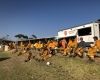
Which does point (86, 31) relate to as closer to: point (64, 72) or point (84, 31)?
point (84, 31)

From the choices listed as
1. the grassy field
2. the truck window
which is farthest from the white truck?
the grassy field

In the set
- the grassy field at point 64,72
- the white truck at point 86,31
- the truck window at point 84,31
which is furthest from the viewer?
the truck window at point 84,31

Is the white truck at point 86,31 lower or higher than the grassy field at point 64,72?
→ higher

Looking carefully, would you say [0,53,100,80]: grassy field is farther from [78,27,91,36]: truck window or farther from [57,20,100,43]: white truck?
[78,27,91,36]: truck window

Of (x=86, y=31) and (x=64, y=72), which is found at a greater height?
(x=86, y=31)

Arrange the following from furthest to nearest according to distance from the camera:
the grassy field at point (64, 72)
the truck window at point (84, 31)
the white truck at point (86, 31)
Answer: the truck window at point (84, 31) < the white truck at point (86, 31) < the grassy field at point (64, 72)

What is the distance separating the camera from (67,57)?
838 inches

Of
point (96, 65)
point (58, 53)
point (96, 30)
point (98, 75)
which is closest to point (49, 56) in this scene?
point (58, 53)

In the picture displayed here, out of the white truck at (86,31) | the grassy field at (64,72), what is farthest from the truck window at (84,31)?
the grassy field at (64,72)

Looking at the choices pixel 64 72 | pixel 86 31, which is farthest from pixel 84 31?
pixel 64 72

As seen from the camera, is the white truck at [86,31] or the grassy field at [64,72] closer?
the grassy field at [64,72]

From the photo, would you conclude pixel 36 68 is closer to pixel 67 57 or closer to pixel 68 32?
pixel 67 57

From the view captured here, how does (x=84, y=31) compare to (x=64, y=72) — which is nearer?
(x=64, y=72)

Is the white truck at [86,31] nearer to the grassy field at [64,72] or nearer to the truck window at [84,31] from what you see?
the truck window at [84,31]
